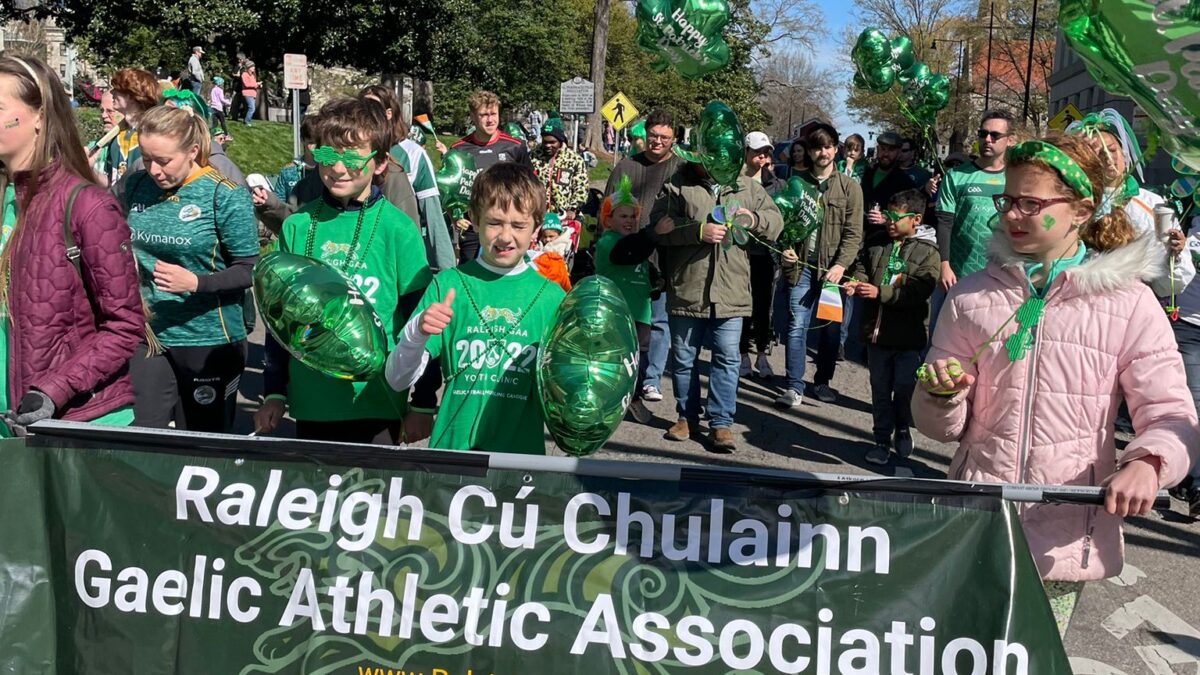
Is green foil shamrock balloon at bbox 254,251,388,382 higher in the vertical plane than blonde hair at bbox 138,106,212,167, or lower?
lower

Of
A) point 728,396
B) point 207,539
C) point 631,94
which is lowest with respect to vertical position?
point 728,396

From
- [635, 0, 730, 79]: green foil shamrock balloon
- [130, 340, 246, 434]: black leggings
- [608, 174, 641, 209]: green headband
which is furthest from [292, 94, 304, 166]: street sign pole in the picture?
[130, 340, 246, 434]: black leggings

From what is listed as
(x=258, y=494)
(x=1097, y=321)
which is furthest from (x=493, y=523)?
(x=1097, y=321)

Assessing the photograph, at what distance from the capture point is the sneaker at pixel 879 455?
21.6 feet

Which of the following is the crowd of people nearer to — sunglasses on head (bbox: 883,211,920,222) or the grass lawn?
sunglasses on head (bbox: 883,211,920,222)

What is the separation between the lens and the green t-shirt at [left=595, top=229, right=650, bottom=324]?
682cm

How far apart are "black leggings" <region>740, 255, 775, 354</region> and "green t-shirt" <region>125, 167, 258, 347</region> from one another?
463 centimetres

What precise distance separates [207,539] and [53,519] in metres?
0.42

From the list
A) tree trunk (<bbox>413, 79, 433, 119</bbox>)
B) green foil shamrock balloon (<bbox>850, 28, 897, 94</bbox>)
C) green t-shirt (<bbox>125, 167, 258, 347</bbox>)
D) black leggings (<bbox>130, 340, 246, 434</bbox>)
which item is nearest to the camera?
black leggings (<bbox>130, 340, 246, 434</bbox>)

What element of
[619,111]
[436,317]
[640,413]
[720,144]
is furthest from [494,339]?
[619,111]

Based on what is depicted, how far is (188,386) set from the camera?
14.0 ft

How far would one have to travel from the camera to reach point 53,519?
2707mm

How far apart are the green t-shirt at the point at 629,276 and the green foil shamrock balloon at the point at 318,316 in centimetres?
376

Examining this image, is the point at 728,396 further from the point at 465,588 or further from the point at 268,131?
the point at 268,131
